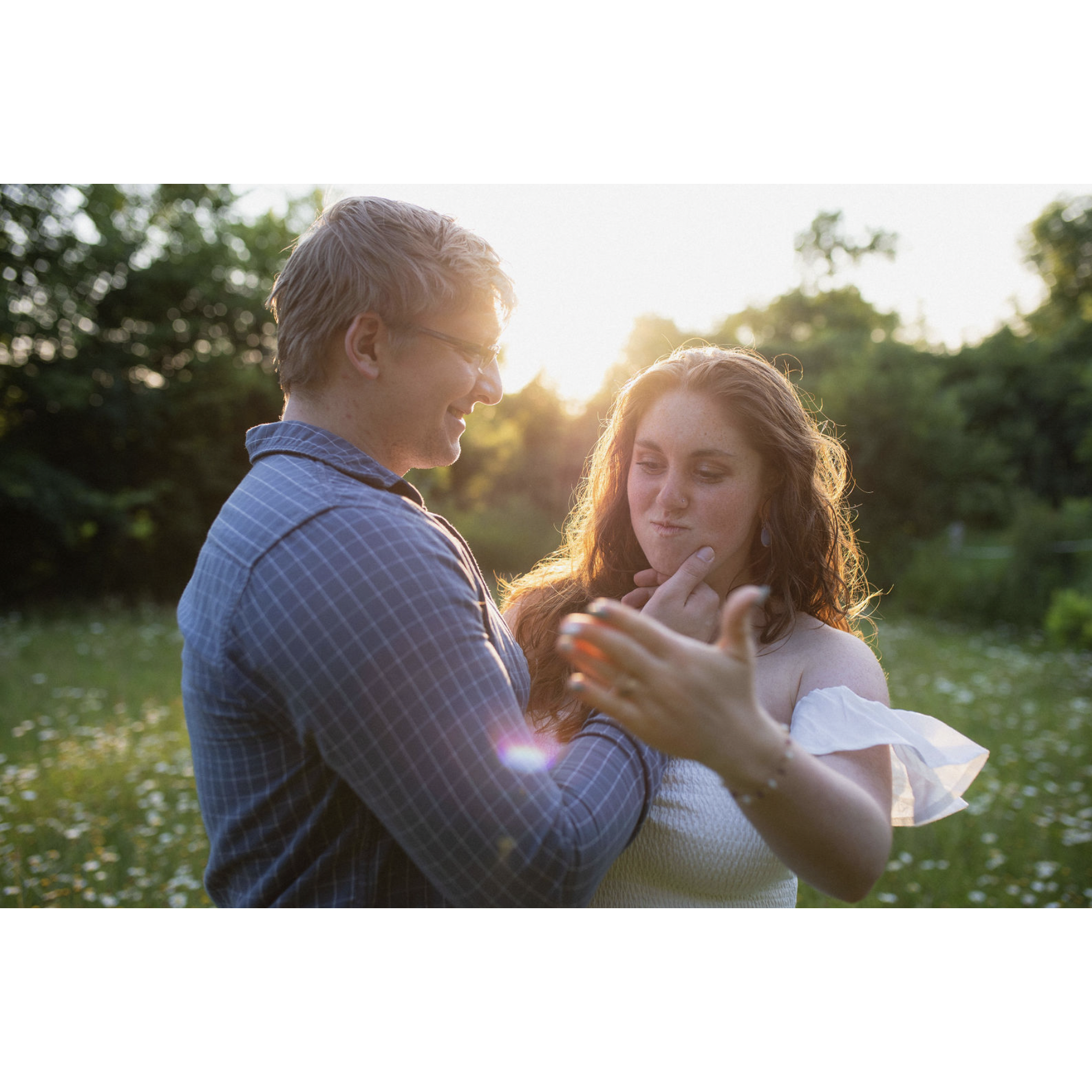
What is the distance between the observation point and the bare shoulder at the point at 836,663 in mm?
1826

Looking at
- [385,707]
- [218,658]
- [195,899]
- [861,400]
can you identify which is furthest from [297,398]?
[861,400]

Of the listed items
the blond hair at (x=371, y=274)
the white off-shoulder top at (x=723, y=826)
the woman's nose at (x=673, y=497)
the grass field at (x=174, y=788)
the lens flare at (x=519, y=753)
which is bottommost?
the grass field at (x=174, y=788)

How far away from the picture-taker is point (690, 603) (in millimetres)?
1687

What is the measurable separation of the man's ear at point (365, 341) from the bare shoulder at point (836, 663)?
1.19 metres

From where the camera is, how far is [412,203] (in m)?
1.56

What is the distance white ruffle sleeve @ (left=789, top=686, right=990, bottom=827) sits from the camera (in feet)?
5.32

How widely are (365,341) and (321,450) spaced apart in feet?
0.73

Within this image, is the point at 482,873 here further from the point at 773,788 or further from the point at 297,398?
the point at 297,398

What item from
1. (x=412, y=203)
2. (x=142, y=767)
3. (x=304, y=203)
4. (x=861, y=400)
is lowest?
(x=142, y=767)

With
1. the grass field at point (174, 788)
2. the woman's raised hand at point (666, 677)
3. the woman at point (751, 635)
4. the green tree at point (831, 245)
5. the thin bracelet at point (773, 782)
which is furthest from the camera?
the green tree at point (831, 245)

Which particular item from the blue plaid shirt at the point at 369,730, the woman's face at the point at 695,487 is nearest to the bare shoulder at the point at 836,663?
the woman's face at the point at 695,487

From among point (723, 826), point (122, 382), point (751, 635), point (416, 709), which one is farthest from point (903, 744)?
point (122, 382)

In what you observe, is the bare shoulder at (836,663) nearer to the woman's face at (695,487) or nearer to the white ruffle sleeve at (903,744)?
the white ruffle sleeve at (903,744)

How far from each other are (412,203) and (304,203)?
2032 centimetres
